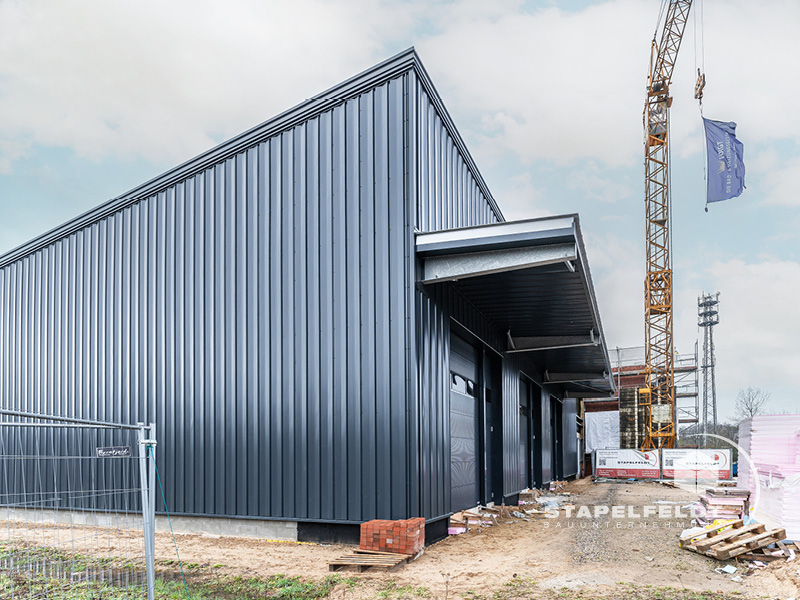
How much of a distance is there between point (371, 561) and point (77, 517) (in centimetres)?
953

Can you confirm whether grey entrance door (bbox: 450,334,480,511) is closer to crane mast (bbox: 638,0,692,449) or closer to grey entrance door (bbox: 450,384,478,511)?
grey entrance door (bbox: 450,384,478,511)

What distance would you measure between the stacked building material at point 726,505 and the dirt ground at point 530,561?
3.78 feet

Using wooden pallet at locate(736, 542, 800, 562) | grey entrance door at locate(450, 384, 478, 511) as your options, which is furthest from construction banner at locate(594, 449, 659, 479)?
wooden pallet at locate(736, 542, 800, 562)

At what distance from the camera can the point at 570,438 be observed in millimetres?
40594

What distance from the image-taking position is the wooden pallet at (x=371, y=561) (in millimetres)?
10758

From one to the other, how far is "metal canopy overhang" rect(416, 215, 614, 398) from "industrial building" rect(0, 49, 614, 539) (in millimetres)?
48

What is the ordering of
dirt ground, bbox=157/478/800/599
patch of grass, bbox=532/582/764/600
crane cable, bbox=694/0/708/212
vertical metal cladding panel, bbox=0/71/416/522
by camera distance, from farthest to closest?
crane cable, bbox=694/0/708/212 < vertical metal cladding panel, bbox=0/71/416/522 < dirt ground, bbox=157/478/800/599 < patch of grass, bbox=532/582/764/600

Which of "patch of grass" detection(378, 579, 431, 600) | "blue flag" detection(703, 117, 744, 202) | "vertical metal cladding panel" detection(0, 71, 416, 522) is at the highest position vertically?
"blue flag" detection(703, 117, 744, 202)

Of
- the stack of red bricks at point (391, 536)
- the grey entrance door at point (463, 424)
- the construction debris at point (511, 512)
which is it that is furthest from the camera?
the grey entrance door at point (463, 424)

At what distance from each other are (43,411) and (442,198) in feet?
40.1

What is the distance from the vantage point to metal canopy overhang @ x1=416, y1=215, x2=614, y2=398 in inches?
483

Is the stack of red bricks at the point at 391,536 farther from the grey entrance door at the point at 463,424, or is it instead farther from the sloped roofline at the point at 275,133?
the sloped roofline at the point at 275,133

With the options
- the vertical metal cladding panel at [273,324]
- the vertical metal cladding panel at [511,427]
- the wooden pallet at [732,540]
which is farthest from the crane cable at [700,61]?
the wooden pallet at [732,540]

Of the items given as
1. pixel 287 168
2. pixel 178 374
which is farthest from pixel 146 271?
pixel 287 168
